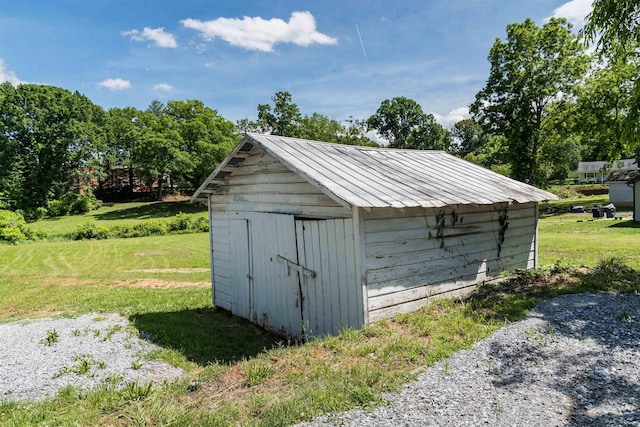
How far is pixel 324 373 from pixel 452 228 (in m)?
4.06

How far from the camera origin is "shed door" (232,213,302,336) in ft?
23.6

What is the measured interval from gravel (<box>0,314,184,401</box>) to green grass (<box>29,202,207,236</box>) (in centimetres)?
2394

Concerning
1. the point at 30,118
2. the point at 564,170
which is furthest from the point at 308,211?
the point at 564,170

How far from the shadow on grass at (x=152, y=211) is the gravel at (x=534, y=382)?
104ft

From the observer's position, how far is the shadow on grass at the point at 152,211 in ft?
117

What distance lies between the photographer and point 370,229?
19.3 ft

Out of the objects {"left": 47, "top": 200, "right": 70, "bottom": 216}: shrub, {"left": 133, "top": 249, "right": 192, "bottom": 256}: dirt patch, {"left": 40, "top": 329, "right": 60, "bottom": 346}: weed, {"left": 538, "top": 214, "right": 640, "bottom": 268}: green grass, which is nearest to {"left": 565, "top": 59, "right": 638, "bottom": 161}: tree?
{"left": 538, "top": 214, "right": 640, "bottom": 268}: green grass

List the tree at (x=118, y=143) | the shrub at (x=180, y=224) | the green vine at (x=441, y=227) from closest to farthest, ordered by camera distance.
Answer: the green vine at (x=441, y=227) < the shrub at (x=180, y=224) < the tree at (x=118, y=143)

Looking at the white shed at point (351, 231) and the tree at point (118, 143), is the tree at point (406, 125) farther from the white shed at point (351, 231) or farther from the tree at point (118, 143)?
the white shed at point (351, 231)

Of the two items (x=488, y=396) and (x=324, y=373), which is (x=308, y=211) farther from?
(x=488, y=396)

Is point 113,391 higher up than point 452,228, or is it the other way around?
point 452,228

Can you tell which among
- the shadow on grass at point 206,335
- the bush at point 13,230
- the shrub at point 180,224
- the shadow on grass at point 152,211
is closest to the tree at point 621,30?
the shadow on grass at point 206,335

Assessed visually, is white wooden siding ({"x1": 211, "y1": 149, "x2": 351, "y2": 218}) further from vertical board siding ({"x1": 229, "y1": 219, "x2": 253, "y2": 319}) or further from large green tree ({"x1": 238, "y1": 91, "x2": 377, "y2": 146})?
large green tree ({"x1": 238, "y1": 91, "x2": 377, "y2": 146})

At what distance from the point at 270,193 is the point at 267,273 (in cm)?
168
